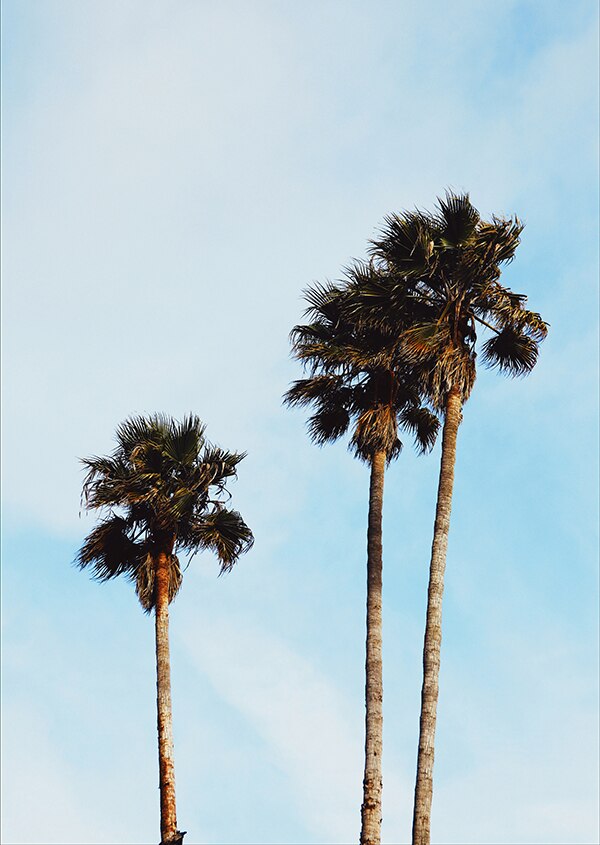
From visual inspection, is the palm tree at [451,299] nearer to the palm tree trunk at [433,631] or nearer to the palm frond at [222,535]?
the palm tree trunk at [433,631]

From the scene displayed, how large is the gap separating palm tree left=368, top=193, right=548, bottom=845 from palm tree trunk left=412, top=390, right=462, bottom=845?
0.05m

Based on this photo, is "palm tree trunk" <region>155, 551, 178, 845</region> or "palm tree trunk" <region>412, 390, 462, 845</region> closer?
"palm tree trunk" <region>412, 390, 462, 845</region>

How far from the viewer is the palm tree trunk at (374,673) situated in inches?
967

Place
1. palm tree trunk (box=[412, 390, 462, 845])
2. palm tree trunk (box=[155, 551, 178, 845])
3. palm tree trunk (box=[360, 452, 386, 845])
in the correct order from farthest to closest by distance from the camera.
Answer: palm tree trunk (box=[155, 551, 178, 845]) → palm tree trunk (box=[360, 452, 386, 845]) → palm tree trunk (box=[412, 390, 462, 845])

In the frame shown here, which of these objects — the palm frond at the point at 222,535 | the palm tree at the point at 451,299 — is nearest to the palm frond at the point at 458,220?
the palm tree at the point at 451,299

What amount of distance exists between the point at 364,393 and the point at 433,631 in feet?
23.0

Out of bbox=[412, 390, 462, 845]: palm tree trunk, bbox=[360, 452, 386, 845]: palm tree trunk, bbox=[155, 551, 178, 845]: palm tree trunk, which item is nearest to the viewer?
bbox=[412, 390, 462, 845]: palm tree trunk

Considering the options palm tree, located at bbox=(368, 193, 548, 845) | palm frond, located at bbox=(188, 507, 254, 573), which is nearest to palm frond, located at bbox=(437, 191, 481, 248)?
palm tree, located at bbox=(368, 193, 548, 845)

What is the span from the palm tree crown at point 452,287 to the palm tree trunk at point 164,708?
7.89 metres

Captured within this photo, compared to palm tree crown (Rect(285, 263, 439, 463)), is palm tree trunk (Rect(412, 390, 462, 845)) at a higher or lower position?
lower

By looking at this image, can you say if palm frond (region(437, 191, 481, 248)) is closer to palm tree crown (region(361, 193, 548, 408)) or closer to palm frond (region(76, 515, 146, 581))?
palm tree crown (region(361, 193, 548, 408))

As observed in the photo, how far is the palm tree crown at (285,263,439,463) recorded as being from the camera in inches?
1145

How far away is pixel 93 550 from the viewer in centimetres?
3067

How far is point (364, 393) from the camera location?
30.1 metres
